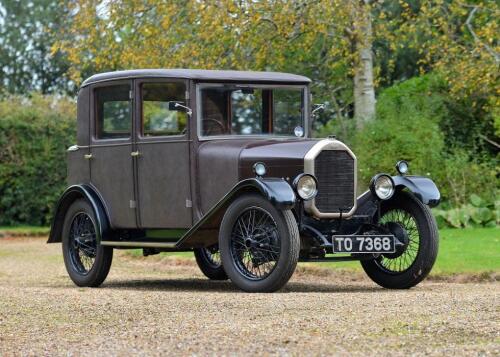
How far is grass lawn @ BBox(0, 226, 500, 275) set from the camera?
45.4ft

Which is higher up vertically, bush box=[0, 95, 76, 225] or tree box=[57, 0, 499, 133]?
tree box=[57, 0, 499, 133]

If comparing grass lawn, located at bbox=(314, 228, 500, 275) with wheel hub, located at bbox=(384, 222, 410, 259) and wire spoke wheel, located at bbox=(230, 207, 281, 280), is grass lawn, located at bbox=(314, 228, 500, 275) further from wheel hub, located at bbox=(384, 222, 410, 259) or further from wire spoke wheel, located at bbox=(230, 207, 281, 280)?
wire spoke wheel, located at bbox=(230, 207, 281, 280)

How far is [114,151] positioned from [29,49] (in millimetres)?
37459

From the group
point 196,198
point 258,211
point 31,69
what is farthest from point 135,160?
point 31,69

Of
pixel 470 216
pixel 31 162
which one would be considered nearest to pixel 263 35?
pixel 470 216

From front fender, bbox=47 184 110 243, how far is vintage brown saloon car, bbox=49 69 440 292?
2 centimetres

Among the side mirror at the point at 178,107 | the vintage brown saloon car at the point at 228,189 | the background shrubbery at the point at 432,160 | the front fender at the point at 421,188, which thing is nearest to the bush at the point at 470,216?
the background shrubbery at the point at 432,160

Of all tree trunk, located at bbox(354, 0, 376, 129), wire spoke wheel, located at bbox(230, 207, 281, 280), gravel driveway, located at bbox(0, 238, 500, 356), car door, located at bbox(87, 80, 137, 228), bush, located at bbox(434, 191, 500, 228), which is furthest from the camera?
tree trunk, located at bbox(354, 0, 376, 129)

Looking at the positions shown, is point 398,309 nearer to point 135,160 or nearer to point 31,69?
point 135,160

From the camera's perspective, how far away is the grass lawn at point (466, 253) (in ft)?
45.4

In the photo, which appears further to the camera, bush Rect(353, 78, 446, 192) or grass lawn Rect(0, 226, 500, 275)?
bush Rect(353, 78, 446, 192)

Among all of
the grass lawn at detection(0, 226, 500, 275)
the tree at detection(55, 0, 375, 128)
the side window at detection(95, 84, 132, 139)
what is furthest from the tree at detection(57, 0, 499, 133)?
the side window at detection(95, 84, 132, 139)

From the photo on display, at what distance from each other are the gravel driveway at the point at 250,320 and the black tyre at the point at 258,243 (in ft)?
0.76

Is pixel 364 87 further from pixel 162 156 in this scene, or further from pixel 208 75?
pixel 162 156
